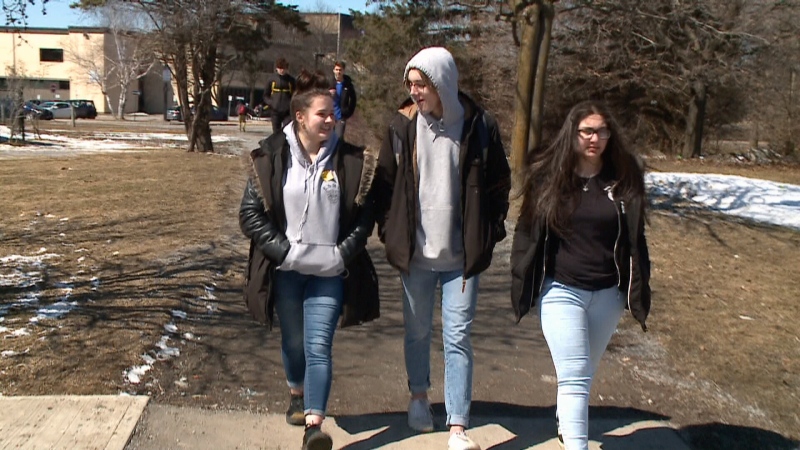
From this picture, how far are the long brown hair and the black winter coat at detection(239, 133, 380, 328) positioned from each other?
0.77m

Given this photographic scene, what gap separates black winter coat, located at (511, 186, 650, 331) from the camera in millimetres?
3615

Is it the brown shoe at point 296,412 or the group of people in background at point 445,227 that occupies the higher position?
the group of people in background at point 445,227

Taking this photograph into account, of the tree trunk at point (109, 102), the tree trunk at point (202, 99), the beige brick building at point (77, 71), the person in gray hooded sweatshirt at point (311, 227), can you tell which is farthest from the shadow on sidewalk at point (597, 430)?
the tree trunk at point (109, 102)

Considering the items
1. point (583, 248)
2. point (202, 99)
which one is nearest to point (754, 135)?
point (202, 99)

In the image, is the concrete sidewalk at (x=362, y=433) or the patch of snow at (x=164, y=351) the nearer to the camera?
the concrete sidewalk at (x=362, y=433)

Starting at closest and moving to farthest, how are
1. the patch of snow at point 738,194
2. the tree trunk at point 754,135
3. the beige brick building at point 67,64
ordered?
the patch of snow at point 738,194
the tree trunk at point 754,135
the beige brick building at point 67,64

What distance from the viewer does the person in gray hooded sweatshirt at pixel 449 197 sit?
12.5 feet

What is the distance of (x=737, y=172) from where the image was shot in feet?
68.8

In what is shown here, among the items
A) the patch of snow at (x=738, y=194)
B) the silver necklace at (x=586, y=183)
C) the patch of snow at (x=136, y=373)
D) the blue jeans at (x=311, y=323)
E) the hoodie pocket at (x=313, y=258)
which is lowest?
the patch of snow at (x=136, y=373)

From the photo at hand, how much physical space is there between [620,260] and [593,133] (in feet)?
1.86

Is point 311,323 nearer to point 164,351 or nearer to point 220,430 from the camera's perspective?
point 220,430

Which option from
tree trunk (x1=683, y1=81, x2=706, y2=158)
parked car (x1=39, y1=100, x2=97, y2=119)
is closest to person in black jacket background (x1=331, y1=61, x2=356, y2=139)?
tree trunk (x1=683, y1=81, x2=706, y2=158)

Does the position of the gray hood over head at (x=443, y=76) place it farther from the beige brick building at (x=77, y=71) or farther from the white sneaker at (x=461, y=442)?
the beige brick building at (x=77, y=71)

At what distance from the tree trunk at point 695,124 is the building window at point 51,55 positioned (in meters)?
59.1
